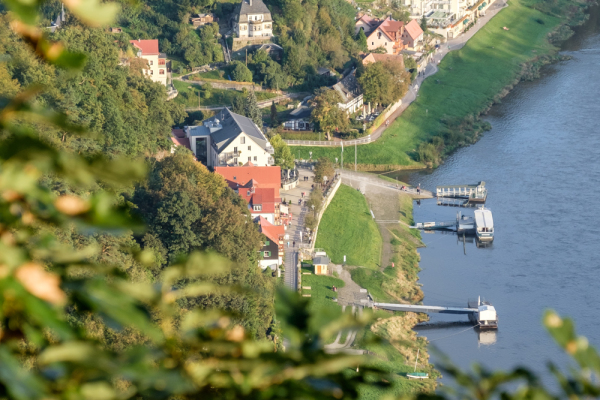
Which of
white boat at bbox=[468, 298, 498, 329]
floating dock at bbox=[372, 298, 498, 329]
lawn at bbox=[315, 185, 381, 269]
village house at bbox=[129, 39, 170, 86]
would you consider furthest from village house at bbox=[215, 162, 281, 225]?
village house at bbox=[129, 39, 170, 86]

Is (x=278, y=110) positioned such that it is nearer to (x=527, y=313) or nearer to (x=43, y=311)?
(x=527, y=313)

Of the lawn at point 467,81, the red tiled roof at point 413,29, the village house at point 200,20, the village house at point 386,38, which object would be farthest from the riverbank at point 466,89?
the village house at point 200,20

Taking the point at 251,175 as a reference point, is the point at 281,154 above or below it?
above

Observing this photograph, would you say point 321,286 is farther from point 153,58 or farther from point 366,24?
point 366,24

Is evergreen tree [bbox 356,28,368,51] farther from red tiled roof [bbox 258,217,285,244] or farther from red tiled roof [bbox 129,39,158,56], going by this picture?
red tiled roof [bbox 258,217,285,244]

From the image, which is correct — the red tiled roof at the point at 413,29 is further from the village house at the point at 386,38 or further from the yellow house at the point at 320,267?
the yellow house at the point at 320,267

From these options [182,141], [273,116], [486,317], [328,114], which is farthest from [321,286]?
[273,116]
